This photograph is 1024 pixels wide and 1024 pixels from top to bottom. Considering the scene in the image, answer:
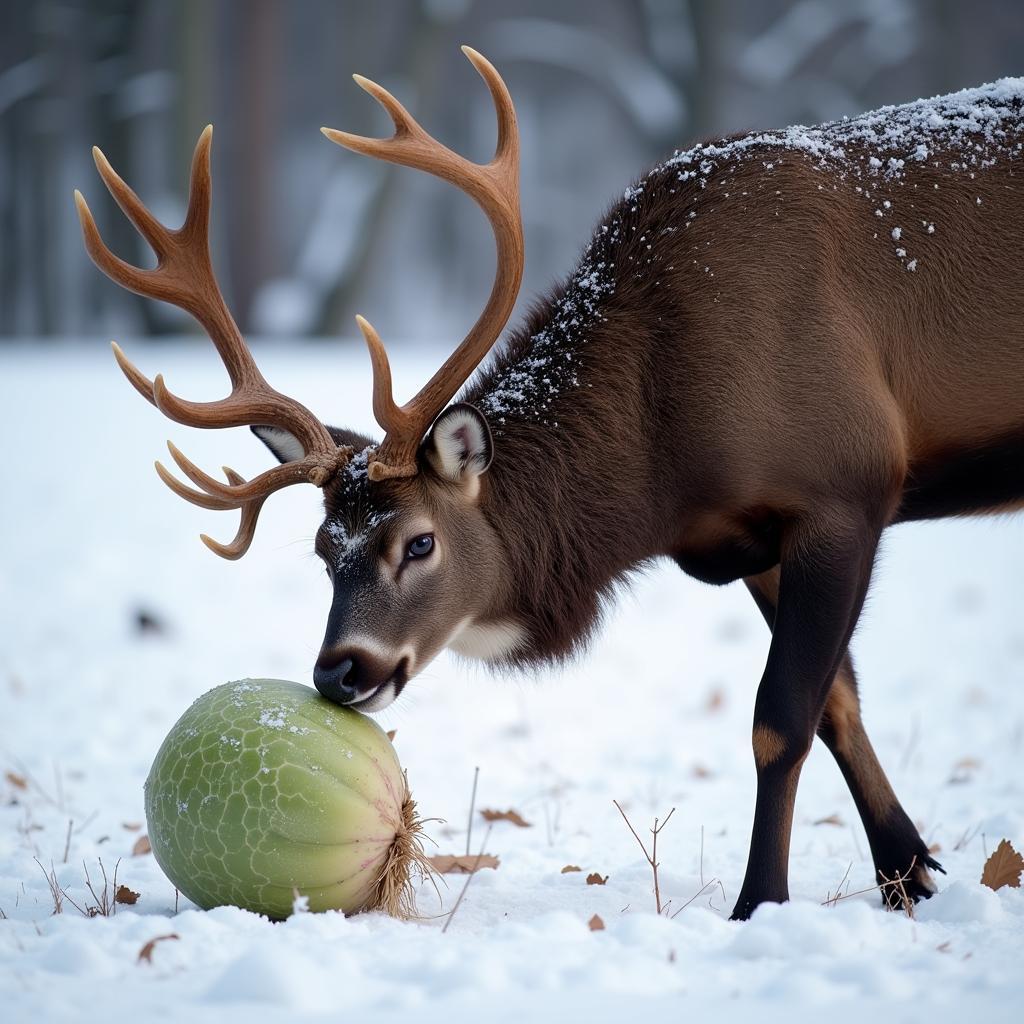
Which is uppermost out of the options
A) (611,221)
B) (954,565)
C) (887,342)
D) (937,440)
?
(611,221)

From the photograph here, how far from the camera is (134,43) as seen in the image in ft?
57.4

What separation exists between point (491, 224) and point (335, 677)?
1.38 m

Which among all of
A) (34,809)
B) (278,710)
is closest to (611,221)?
(278,710)

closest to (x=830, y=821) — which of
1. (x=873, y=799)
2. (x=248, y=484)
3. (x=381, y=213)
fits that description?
(x=873, y=799)

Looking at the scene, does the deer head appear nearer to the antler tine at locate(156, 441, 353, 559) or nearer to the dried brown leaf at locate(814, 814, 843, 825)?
the antler tine at locate(156, 441, 353, 559)

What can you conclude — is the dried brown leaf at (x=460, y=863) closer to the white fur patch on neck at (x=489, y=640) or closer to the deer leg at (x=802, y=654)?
the white fur patch on neck at (x=489, y=640)

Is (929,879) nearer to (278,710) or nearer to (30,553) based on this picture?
(278,710)

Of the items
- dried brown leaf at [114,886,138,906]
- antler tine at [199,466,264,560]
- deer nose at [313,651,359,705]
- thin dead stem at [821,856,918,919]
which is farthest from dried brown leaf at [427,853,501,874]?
antler tine at [199,466,264,560]

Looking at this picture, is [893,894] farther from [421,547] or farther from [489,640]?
[421,547]

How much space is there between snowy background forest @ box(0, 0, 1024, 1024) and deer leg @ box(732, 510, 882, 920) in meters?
0.37

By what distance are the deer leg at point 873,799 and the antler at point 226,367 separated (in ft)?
5.05

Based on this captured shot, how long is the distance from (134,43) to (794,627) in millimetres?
16404

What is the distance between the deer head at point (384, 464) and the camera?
11.9ft

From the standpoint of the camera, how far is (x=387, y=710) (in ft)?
19.0
